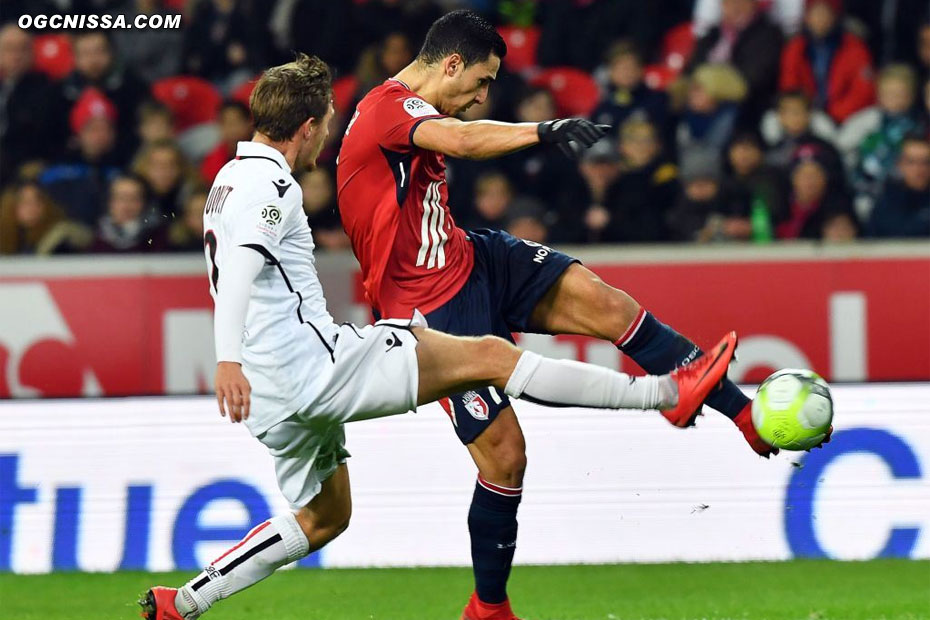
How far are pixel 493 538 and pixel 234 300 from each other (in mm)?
1386

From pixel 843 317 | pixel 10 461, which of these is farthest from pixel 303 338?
pixel 843 317

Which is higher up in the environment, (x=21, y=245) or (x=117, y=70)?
(x=117, y=70)

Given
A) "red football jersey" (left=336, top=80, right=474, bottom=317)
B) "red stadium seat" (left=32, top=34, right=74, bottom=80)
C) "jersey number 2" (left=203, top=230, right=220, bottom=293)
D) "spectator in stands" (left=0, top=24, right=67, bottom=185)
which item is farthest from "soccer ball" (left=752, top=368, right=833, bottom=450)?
"red stadium seat" (left=32, top=34, right=74, bottom=80)

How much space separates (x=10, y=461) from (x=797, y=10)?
19.1 ft

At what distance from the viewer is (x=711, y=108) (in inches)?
371

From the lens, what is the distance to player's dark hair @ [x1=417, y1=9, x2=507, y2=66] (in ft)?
16.8

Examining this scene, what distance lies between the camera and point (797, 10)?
968 centimetres

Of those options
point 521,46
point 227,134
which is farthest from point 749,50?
point 227,134

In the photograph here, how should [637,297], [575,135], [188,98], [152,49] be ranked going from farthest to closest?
[152,49]
[188,98]
[637,297]
[575,135]

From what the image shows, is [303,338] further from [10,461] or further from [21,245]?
[21,245]

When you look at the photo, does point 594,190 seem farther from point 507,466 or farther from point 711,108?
point 507,466

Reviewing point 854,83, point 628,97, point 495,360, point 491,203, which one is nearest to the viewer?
point 495,360

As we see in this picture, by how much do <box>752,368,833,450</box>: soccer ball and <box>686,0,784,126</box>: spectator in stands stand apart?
4.90 meters

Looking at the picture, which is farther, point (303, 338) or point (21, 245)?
point (21, 245)
